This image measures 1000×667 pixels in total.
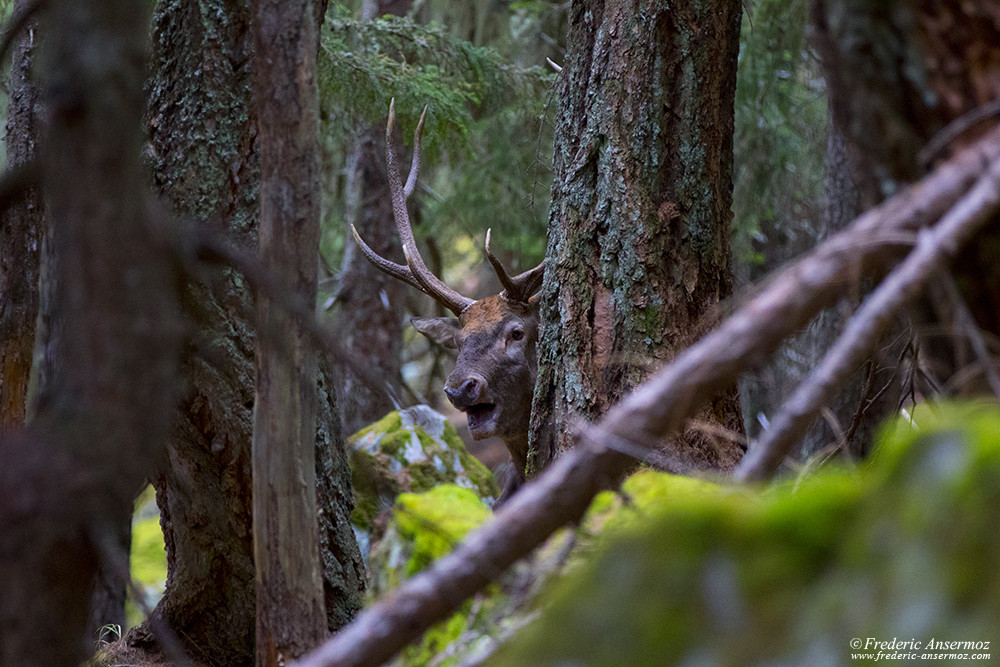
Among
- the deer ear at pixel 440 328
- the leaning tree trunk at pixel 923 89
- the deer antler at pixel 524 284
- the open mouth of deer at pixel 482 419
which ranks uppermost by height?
the leaning tree trunk at pixel 923 89

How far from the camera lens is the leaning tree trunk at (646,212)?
4.33 metres

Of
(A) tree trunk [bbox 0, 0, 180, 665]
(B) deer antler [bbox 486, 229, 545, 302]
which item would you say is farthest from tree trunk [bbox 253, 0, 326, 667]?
(B) deer antler [bbox 486, 229, 545, 302]

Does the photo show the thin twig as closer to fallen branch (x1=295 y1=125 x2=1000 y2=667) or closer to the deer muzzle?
fallen branch (x1=295 y1=125 x2=1000 y2=667)

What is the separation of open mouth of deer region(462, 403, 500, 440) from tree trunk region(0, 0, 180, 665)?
3.83 m

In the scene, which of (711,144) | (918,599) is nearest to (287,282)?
(918,599)

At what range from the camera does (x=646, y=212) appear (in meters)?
4.36

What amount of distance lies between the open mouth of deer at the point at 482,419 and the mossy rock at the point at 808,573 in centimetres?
379

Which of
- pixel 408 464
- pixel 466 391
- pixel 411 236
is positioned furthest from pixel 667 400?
pixel 408 464

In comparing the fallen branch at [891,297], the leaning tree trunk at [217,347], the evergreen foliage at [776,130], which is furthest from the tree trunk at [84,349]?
the evergreen foliage at [776,130]

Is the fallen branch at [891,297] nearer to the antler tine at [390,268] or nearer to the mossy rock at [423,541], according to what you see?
the mossy rock at [423,541]

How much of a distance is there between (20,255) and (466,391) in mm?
2619

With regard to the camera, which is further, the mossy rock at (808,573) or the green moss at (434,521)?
the green moss at (434,521)

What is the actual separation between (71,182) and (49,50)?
13.4 inches

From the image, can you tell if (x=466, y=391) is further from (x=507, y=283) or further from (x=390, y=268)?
(x=390, y=268)
